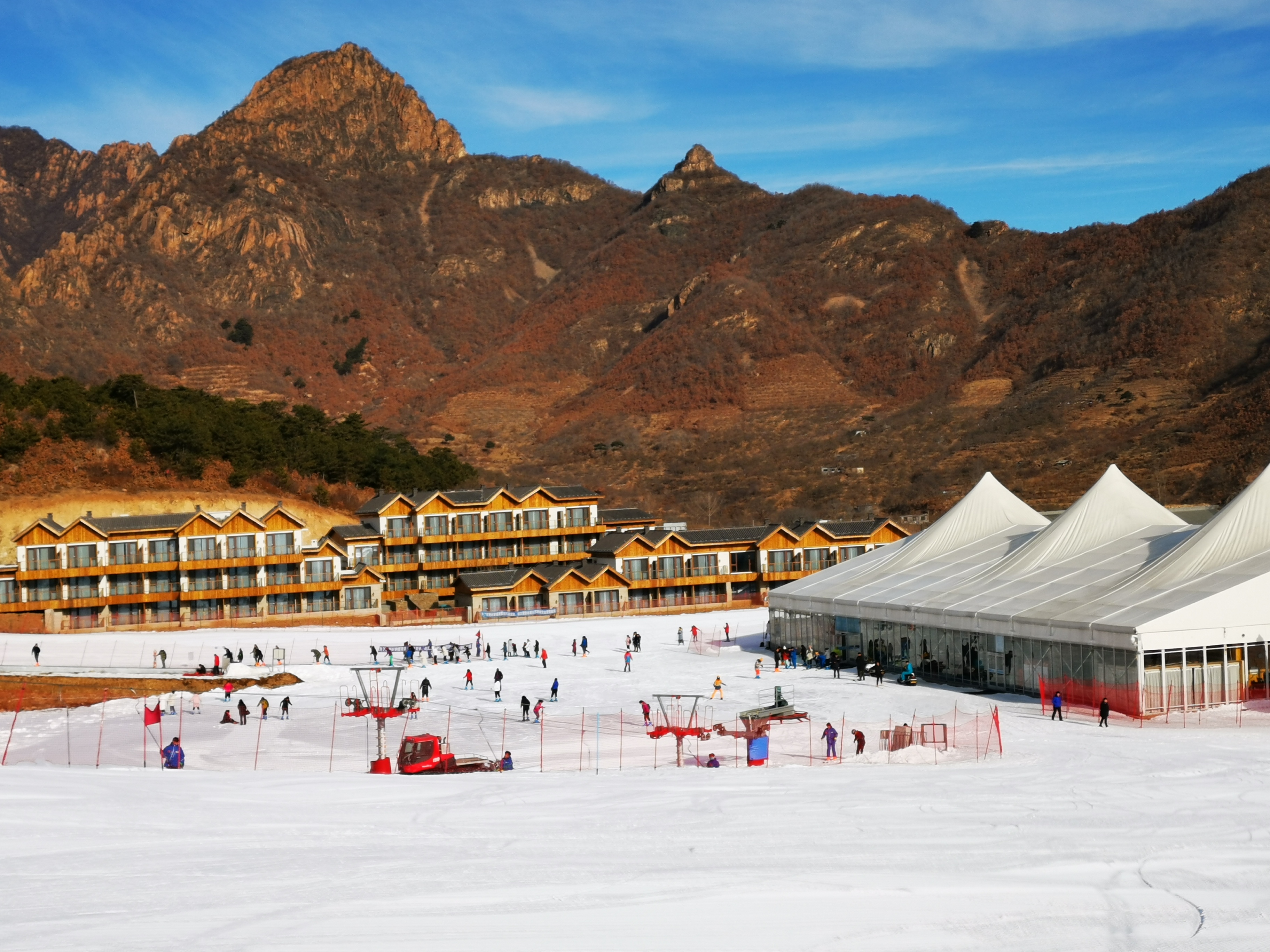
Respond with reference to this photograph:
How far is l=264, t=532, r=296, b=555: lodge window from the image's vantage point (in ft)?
247

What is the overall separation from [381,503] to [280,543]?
938cm

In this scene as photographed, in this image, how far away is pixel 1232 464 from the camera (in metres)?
96.4

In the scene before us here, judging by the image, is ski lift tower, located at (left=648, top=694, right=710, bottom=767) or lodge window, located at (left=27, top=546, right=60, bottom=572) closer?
ski lift tower, located at (left=648, top=694, right=710, bottom=767)

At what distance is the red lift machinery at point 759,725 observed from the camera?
33.8 m

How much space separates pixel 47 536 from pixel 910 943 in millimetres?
62296

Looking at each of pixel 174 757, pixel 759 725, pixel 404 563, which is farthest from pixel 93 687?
pixel 404 563

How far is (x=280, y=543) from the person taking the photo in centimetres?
7588

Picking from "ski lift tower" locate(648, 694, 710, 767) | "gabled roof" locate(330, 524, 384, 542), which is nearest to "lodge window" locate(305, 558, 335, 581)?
"gabled roof" locate(330, 524, 384, 542)

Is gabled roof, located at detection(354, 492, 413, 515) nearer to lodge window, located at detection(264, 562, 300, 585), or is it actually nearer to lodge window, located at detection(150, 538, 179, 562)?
lodge window, located at detection(264, 562, 300, 585)

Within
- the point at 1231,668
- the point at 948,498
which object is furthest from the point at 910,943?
the point at 948,498

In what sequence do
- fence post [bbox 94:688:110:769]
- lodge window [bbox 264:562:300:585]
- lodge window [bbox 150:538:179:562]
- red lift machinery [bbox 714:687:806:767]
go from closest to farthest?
red lift machinery [bbox 714:687:806:767]
fence post [bbox 94:688:110:769]
lodge window [bbox 150:538:179:562]
lodge window [bbox 264:562:300:585]

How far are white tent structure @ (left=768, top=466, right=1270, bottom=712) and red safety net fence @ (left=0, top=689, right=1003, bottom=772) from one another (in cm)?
436

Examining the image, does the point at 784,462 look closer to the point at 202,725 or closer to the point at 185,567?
the point at 185,567

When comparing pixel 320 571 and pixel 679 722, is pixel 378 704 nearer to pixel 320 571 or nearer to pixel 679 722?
pixel 679 722
